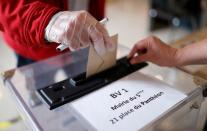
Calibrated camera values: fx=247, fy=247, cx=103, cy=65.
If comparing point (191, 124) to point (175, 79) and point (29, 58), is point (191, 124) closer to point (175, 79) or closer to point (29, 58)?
point (175, 79)

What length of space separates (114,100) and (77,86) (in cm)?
10

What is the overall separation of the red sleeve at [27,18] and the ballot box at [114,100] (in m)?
0.12

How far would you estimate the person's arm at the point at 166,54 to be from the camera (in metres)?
0.63

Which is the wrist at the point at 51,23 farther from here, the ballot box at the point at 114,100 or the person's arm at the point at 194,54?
the person's arm at the point at 194,54

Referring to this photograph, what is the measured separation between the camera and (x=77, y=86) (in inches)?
22.7

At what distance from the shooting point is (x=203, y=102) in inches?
23.5

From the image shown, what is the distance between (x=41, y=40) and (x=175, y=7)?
1.86 metres

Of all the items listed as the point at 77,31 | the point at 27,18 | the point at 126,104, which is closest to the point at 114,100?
the point at 126,104

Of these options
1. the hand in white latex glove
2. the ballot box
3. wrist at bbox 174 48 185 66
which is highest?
the hand in white latex glove

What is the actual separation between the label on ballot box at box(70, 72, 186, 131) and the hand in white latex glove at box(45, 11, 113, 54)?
0.10 meters

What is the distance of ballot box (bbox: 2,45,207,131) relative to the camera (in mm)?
493

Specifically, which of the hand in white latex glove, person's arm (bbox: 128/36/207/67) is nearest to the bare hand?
person's arm (bbox: 128/36/207/67)

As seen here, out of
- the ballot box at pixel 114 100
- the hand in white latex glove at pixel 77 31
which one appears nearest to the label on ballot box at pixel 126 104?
the ballot box at pixel 114 100

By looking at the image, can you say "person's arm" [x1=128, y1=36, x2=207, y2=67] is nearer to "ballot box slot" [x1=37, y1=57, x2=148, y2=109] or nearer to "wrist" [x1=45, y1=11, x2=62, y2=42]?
"ballot box slot" [x1=37, y1=57, x2=148, y2=109]
